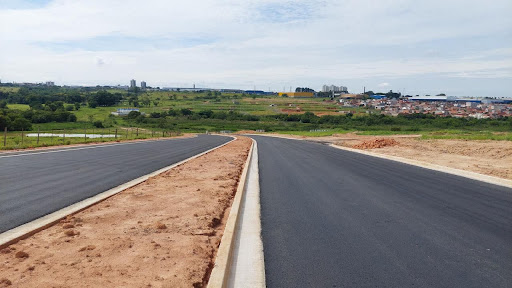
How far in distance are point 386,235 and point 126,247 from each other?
3754 millimetres

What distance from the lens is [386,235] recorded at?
6402mm

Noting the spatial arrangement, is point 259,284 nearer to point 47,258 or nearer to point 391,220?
point 47,258

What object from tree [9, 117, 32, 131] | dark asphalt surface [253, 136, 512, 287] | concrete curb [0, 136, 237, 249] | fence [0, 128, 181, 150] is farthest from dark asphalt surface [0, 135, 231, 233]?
tree [9, 117, 32, 131]

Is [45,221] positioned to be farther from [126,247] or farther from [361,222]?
[361,222]

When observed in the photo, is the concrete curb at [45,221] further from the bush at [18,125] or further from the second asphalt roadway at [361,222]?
the bush at [18,125]

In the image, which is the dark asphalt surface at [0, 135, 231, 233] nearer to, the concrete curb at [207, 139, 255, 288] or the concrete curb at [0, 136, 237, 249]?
the concrete curb at [0, 136, 237, 249]

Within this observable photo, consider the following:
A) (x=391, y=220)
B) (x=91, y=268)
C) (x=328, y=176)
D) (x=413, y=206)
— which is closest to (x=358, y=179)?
(x=328, y=176)

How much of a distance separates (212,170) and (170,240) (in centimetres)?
926

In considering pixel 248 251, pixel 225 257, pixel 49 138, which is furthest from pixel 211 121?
pixel 225 257

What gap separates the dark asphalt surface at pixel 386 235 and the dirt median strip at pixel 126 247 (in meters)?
0.92

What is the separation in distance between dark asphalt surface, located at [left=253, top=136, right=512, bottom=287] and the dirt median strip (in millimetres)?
921

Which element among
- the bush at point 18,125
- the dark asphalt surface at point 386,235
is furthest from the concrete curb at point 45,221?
the bush at point 18,125

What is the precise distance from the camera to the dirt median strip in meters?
4.44

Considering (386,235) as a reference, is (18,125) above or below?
below
